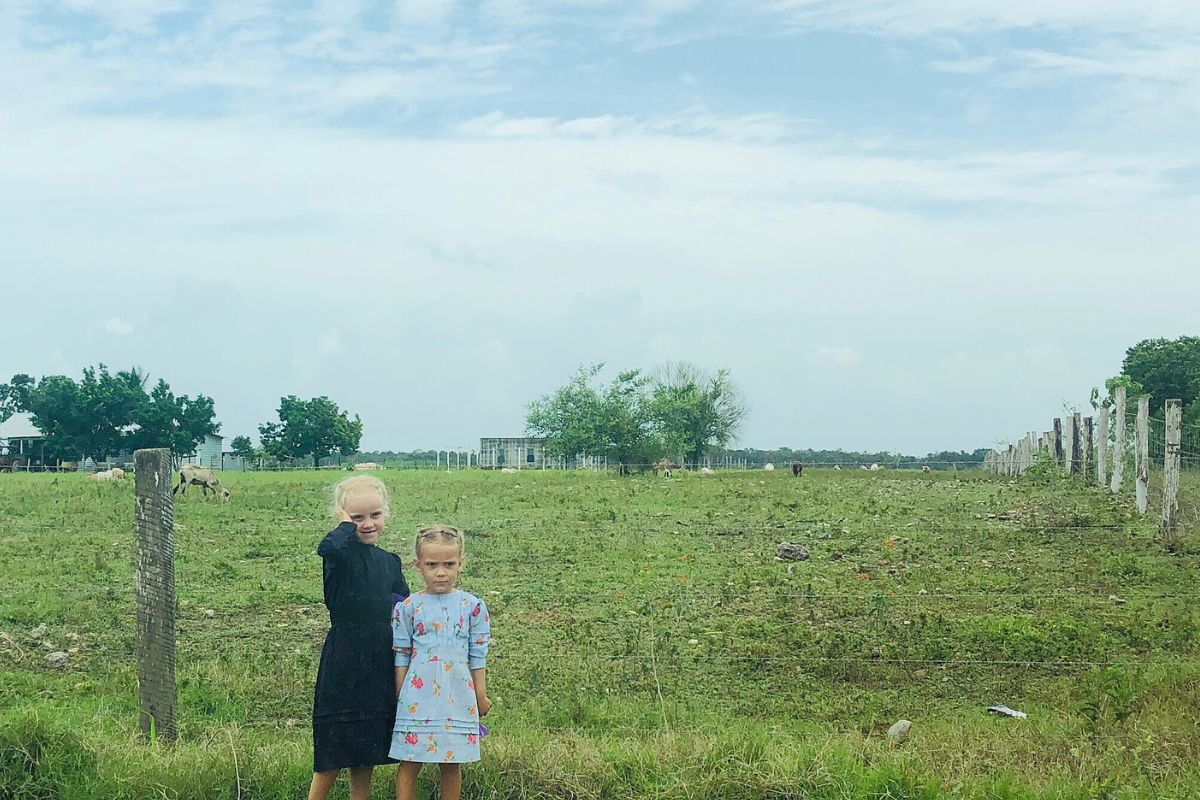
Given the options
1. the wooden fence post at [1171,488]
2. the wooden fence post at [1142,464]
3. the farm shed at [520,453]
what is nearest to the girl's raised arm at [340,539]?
the wooden fence post at [1171,488]

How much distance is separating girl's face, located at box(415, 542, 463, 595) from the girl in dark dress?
28 centimetres

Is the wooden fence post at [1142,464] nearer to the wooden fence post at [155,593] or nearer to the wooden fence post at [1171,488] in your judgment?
the wooden fence post at [1171,488]

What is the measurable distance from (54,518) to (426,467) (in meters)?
22.5

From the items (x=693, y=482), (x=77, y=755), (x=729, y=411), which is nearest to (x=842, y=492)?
(x=693, y=482)

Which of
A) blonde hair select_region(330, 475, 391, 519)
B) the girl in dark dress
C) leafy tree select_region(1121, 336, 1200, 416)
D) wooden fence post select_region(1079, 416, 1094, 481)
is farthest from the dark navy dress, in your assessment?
leafy tree select_region(1121, 336, 1200, 416)

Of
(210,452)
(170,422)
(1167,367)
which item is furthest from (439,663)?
(1167,367)

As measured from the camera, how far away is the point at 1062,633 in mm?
9391

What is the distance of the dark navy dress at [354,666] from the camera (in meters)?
5.27

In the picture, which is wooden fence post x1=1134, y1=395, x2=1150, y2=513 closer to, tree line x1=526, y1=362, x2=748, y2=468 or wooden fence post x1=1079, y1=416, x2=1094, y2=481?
wooden fence post x1=1079, y1=416, x2=1094, y2=481

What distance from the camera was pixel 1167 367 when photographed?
81.9m

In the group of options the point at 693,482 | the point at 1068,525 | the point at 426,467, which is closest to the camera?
the point at 1068,525

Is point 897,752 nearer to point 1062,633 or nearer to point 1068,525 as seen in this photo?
point 1062,633

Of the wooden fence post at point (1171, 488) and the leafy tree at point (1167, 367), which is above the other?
the leafy tree at point (1167, 367)

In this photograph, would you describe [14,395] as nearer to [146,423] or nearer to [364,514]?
[146,423]
